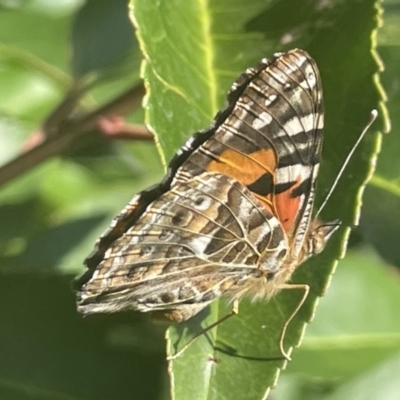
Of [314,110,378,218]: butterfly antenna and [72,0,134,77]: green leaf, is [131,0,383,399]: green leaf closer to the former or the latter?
[314,110,378,218]: butterfly antenna

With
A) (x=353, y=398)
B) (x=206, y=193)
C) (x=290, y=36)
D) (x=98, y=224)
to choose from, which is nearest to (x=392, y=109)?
(x=290, y=36)

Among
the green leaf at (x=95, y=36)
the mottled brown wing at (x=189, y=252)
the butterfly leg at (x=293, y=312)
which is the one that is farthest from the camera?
the green leaf at (x=95, y=36)

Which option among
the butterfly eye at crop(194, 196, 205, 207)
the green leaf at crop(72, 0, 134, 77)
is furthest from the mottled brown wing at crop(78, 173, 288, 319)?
the green leaf at crop(72, 0, 134, 77)

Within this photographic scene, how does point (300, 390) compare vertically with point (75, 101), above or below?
below

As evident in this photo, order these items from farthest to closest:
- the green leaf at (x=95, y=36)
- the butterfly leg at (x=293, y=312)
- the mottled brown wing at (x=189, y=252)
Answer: the green leaf at (x=95, y=36) → the mottled brown wing at (x=189, y=252) → the butterfly leg at (x=293, y=312)

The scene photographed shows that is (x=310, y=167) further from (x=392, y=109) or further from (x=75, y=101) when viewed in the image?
(x=75, y=101)

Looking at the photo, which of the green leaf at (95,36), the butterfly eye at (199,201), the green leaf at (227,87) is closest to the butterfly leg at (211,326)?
the green leaf at (227,87)

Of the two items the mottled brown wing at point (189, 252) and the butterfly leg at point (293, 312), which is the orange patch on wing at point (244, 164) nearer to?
the mottled brown wing at point (189, 252)

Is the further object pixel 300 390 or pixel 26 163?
pixel 300 390
